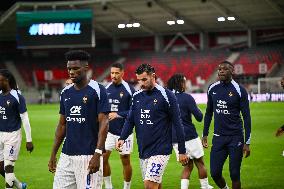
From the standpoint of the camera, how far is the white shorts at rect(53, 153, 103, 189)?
23.5 feet

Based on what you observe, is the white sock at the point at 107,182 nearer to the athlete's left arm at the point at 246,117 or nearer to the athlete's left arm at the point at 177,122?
the athlete's left arm at the point at 246,117

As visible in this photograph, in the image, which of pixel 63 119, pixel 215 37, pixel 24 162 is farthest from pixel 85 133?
pixel 215 37

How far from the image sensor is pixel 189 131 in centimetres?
1077

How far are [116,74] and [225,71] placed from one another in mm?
2879

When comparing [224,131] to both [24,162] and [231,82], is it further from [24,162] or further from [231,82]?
[24,162]

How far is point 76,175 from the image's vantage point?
23.6ft

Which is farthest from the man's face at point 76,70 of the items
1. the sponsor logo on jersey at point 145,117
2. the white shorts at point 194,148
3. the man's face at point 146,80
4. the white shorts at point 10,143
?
the white shorts at point 194,148

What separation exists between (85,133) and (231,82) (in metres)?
3.38

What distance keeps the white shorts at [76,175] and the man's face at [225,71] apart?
10.7 ft

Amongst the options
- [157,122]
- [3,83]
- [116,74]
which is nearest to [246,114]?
[157,122]

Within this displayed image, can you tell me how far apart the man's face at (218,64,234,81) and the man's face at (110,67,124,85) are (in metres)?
2.72

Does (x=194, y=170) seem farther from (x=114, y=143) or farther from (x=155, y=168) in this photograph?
(x=155, y=168)

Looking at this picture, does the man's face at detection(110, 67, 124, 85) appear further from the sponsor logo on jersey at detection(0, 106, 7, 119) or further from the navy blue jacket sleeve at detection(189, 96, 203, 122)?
the sponsor logo on jersey at detection(0, 106, 7, 119)

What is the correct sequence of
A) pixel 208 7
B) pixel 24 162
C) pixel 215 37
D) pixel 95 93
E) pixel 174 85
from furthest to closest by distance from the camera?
1. pixel 215 37
2. pixel 208 7
3. pixel 24 162
4. pixel 174 85
5. pixel 95 93
